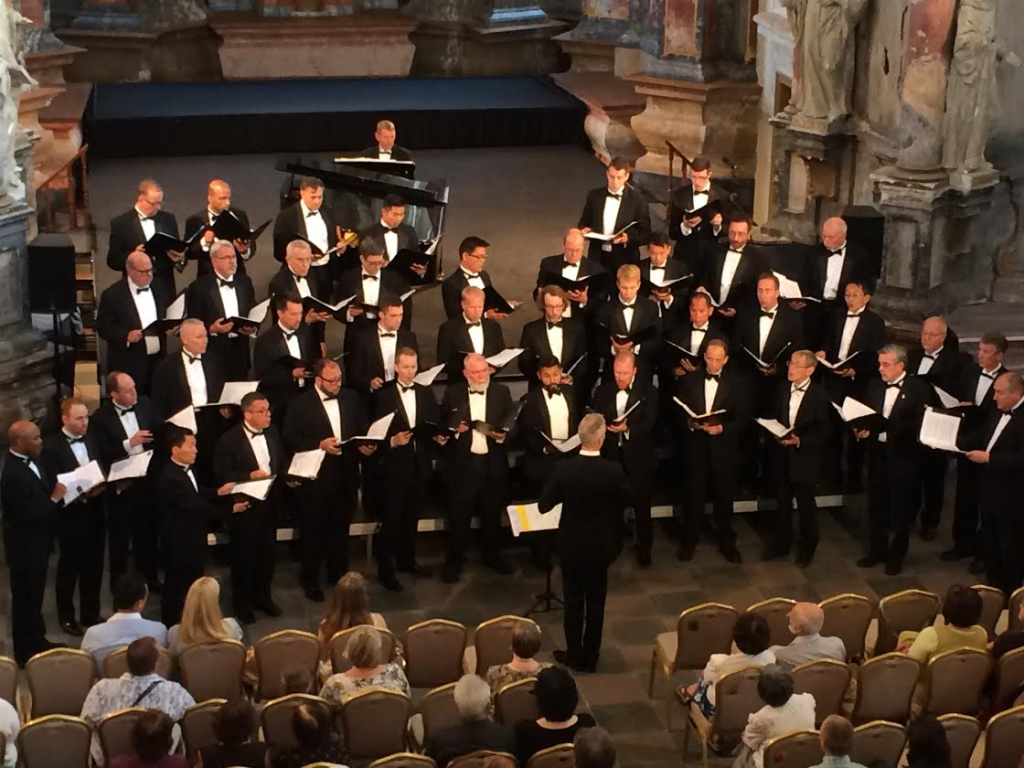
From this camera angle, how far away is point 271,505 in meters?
9.68

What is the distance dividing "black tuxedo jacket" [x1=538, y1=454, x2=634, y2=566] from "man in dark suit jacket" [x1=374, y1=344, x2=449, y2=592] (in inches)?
49.6

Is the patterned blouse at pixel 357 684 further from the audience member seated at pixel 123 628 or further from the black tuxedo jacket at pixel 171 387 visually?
the black tuxedo jacket at pixel 171 387

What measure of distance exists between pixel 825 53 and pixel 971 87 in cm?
139

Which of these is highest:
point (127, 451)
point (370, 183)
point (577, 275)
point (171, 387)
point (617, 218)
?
point (370, 183)

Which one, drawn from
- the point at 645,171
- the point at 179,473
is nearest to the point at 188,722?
the point at 179,473

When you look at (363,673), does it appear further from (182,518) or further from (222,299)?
(222,299)

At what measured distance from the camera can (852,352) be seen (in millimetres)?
10898

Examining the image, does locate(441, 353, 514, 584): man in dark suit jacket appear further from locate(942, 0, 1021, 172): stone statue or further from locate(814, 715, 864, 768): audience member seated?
locate(942, 0, 1021, 172): stone statue

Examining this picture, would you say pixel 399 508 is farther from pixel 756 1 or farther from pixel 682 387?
pixel 756 1

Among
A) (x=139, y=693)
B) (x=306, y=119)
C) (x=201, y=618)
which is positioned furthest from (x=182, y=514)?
(x=306, y=119)

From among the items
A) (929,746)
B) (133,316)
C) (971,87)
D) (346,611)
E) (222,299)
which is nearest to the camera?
(929,746)

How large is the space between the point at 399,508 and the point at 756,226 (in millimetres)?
6214

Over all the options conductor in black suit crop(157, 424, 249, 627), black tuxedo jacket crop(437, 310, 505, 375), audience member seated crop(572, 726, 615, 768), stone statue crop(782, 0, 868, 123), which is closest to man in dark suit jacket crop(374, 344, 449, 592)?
black tuxedo jacket crop(437, 310, 505, 375)

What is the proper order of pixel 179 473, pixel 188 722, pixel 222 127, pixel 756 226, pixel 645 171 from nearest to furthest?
1. pixel 188 722
2. pixel 179 473
3. pixel 756 226
4. pixel 645 171
5. pixel 222 127
